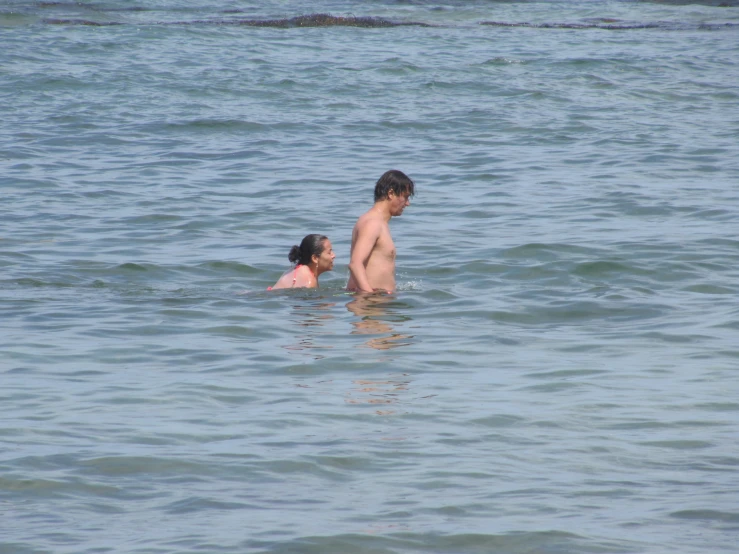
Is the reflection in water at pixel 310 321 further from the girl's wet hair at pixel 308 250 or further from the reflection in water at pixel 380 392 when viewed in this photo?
the reflection in water at pixel 380 392

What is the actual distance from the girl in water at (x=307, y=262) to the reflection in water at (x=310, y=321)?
0.41 meters

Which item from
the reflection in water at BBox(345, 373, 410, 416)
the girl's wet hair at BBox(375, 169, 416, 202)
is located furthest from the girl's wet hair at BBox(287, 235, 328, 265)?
the reflection in water at BBox(345, 373, 410, 416)

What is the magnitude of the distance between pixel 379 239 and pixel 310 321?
118 cm

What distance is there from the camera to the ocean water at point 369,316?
17.6 feet

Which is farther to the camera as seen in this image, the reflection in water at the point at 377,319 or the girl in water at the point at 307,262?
the girl in water at the point at 307,262

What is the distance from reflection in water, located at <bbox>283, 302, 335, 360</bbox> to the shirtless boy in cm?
41

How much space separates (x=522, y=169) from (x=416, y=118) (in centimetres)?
439

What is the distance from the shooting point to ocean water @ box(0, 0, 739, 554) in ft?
17.6

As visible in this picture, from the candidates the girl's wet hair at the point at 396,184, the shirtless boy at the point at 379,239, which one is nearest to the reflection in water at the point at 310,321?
the shirtless boy at the point at 379,239

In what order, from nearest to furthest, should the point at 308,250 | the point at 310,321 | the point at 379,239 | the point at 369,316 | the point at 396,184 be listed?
the point at 310,321
the point at 369,316
the point at 396,184
the point at 379,239
the point at 308,250

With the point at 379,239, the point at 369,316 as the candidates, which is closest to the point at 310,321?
the point at 369,316

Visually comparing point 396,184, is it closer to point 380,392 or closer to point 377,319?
point 377,319

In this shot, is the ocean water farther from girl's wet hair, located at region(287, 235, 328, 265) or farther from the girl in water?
girl's wet hair, located at region(287, 235, 328, 265)

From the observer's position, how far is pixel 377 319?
372 inches
